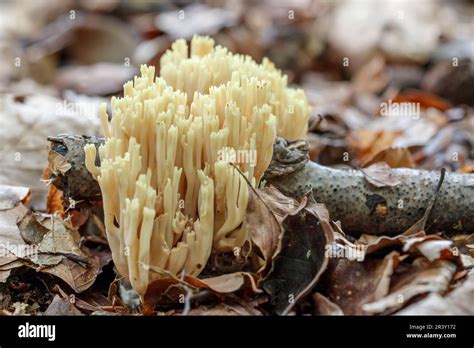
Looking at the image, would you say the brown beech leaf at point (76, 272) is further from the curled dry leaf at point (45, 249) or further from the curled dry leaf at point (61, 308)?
the curled dry leaf at point (61, 308)

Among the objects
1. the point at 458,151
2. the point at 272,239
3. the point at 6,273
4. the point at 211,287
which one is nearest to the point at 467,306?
the point at 272,239

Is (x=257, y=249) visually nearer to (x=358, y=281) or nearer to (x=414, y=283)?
(x=358, y=281)

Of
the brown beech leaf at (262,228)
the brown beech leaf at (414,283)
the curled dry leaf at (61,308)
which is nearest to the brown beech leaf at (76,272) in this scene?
the curled dry leaf at (61,308)

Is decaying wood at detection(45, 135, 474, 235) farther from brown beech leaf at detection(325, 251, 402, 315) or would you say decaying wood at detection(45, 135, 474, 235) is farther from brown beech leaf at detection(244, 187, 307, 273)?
brown beech leaf at detection(325, 251, 402, 315)
